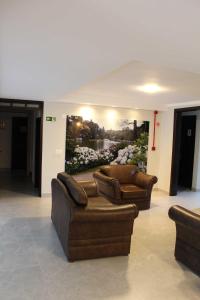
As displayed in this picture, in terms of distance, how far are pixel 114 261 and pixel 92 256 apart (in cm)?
28

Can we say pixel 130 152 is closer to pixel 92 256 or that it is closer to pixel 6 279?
pixel 92 256

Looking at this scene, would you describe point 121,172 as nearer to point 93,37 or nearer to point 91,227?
point 91,227

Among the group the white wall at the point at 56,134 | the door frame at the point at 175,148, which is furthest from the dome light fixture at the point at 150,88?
the door frame at the point at 175,148

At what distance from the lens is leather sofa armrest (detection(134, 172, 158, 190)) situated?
18.0ft

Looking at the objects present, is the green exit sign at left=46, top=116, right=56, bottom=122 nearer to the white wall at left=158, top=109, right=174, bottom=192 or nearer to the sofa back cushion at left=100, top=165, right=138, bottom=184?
the sofa back cushion at left=100, top=165, right=138, bottom=184

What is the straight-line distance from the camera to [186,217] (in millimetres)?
3029

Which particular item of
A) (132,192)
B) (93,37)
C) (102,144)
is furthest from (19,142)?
(93,37)

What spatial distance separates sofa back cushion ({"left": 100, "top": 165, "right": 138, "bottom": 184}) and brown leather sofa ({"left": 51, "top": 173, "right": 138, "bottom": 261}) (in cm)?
256

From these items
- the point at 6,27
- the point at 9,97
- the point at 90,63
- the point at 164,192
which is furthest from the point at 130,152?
the point at 6,27

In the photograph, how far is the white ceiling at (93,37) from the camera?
1.54 m

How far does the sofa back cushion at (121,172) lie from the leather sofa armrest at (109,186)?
19cm

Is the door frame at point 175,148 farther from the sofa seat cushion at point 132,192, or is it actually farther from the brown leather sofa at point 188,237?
the brown leather sofa at point 188,237

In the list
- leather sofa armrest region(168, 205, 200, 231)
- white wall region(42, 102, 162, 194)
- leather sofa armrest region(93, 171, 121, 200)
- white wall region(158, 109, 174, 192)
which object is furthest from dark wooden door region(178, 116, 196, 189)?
leather sofa armrest region(168, 205, 200, 231)

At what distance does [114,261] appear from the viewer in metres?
3.22
